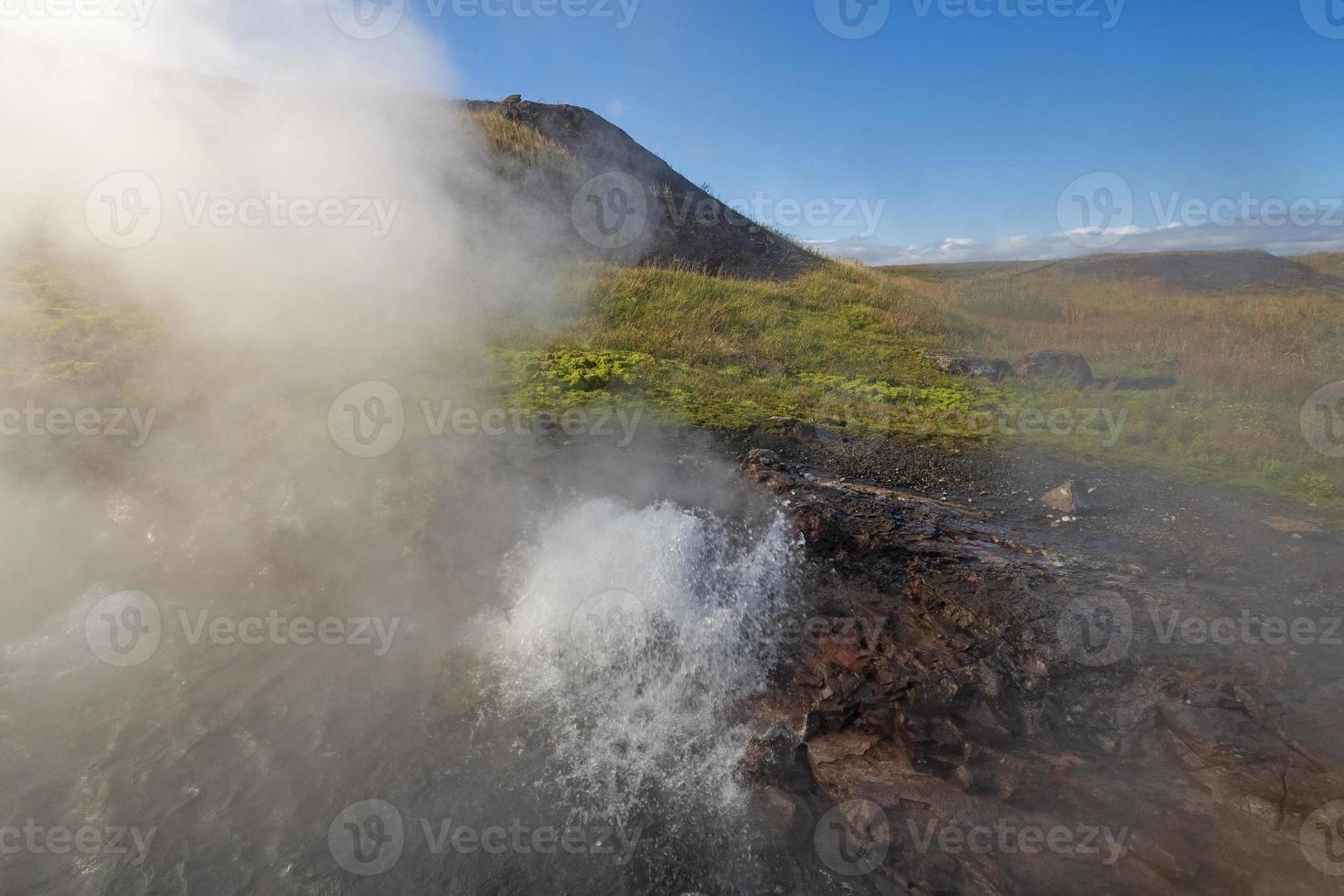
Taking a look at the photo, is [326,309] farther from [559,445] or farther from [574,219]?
[574,219]

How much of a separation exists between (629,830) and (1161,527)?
19.1ft

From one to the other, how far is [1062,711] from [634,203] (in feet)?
61.9

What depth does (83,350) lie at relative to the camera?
7785 millimetres

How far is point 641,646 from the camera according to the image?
4.82 meters
